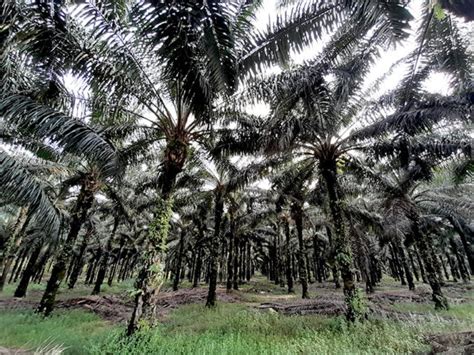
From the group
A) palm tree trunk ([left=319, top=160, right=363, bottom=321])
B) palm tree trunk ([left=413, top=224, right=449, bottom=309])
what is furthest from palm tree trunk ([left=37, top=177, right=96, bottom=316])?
palm tree trunk ([left=413, top=224, right=449, bottom=309])

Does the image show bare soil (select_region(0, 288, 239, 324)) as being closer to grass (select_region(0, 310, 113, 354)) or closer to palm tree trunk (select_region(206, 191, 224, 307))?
grass (select_region(0, 310, 113, 354))

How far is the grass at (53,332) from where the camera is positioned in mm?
6879

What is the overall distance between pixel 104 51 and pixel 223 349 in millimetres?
7413

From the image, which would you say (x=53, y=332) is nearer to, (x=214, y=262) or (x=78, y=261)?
(x=214, y=262)

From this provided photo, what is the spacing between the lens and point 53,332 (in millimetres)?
8266

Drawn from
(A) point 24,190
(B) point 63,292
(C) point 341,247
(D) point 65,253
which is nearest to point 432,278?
(C) point 341,247

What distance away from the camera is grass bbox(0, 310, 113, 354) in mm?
6879

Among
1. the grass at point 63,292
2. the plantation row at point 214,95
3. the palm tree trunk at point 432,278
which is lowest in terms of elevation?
the grass at point 63,292

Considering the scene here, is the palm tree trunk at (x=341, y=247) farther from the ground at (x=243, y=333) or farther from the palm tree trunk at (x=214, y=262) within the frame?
the palm tree trunk at (x=214, y=262)

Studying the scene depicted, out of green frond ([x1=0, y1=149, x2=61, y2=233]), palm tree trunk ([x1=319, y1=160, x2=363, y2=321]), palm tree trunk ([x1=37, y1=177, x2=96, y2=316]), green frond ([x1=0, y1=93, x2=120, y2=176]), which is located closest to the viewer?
green frond ([x1=0, y1=93, x2=120, y2=176])

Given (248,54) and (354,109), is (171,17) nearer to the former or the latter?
(248,54)

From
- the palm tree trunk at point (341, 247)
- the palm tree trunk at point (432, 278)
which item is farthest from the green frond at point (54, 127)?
the palm tree trunk at point (432, 278)

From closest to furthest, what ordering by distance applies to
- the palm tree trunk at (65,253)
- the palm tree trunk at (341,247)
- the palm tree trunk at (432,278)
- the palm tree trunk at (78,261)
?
the palm tree trunk at (341,247), the palm tree trunk at (65,253), the palm tree trunk at (432,278), the palm tree trunk at (78,261)

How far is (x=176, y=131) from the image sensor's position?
348 inches
